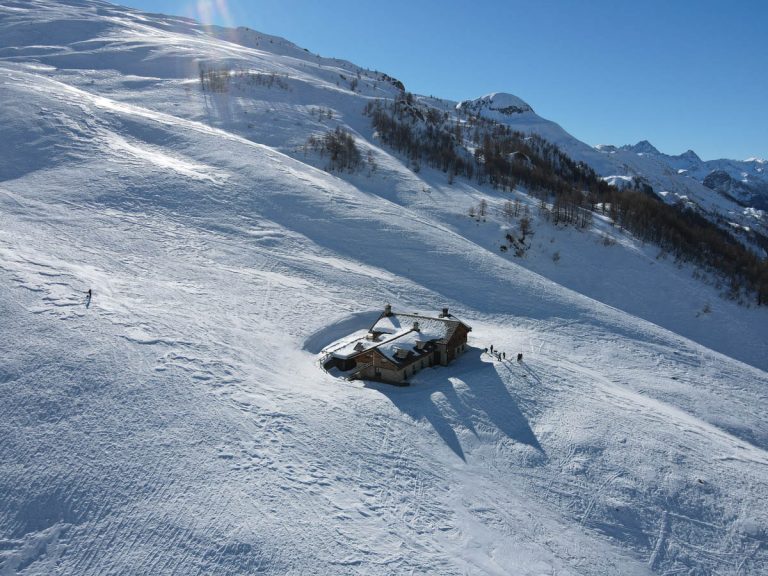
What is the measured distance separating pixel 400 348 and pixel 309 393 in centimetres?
595

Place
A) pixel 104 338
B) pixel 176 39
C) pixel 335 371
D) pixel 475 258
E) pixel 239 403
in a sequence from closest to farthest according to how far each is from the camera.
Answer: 1. pixel 239 403
2. pixel 104 338
3. pixel 335 371
4. pixel 475 258
5. pixel 176 39

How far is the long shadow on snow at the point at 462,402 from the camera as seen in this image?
1888 centimetres

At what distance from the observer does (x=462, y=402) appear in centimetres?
2069

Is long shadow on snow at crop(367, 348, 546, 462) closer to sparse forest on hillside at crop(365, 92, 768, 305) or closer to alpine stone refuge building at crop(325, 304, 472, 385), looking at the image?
alpine stone refuge building at crop(325, 304, 472, 385)

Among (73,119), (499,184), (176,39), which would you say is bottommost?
(73,119)

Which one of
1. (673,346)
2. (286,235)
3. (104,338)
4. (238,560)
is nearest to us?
(238,560)

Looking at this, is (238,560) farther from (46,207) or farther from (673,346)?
(673,346)

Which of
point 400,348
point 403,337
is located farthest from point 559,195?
point 400,348

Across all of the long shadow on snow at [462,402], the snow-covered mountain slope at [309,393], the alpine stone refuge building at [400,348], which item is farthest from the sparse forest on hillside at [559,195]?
the long shadow on snow at [462,402]

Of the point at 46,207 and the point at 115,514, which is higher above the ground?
the point at 46,207

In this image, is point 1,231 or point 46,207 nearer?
point 1,231

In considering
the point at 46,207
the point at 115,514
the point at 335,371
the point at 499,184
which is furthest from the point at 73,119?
the point at 499,184

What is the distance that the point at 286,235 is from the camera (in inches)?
1407

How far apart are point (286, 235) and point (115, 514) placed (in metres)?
26.0
